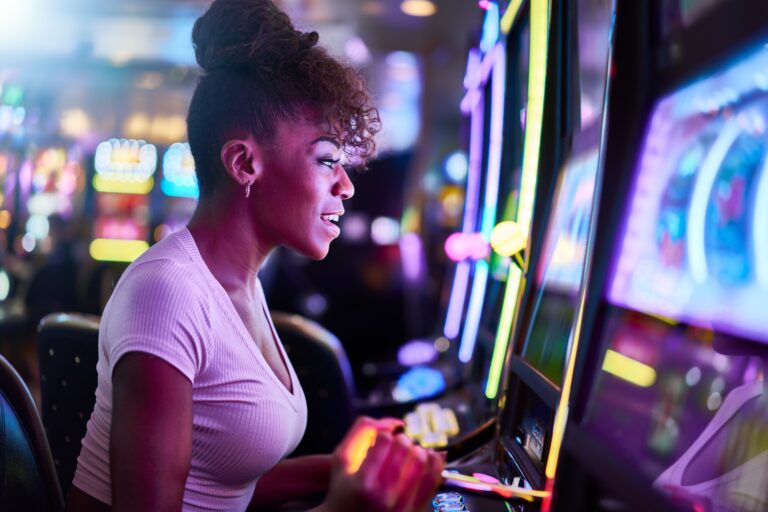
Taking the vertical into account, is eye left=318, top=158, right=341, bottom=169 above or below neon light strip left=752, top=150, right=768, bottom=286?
above

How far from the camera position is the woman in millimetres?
987

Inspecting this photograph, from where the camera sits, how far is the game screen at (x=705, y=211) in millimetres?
759

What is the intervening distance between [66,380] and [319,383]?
27.1 inches

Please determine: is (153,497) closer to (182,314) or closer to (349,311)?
(182,314)

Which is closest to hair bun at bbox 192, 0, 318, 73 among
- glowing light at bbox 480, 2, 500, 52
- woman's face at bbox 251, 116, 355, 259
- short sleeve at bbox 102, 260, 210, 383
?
woman's face at bbox 251, 116, 355, 259

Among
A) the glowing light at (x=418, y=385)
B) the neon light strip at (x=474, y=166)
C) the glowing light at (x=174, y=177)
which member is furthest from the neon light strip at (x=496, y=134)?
the glowing light at (x=174, y=177)

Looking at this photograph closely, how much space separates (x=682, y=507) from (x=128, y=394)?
0.67m

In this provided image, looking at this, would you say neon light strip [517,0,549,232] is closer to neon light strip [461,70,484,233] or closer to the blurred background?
neon light strip [461,70,484,233]

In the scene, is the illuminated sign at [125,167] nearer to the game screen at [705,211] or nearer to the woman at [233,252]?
the woman at [233,252]

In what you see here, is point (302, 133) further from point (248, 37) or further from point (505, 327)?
point (505, 327)

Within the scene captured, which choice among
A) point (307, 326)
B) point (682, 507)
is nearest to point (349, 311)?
point (307, 326)

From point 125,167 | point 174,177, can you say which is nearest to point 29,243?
point 125,167

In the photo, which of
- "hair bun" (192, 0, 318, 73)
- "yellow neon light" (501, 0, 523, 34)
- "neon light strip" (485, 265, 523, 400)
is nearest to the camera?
"hair bun" (192, 0, 318, 73)

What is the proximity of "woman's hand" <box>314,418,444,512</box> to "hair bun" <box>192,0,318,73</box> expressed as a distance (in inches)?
24.1
